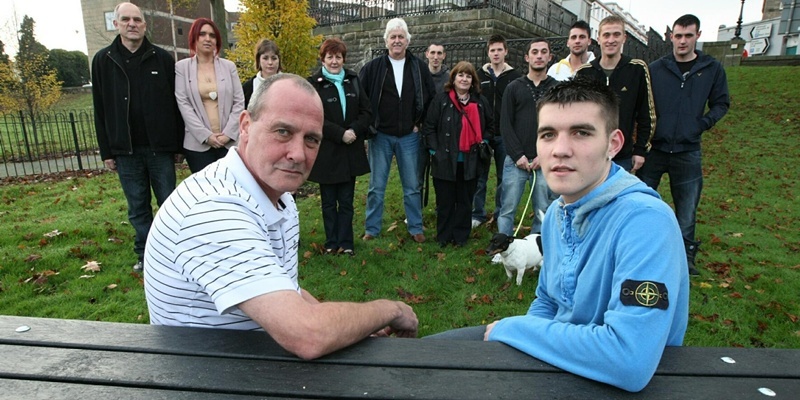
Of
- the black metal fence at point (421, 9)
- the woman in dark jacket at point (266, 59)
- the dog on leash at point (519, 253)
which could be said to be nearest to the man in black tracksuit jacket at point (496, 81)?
the dog on leash at point (519, 253)

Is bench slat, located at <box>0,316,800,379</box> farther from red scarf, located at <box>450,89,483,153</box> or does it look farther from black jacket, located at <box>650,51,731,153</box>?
red scarf, located at <box>450,89,483,153</box>

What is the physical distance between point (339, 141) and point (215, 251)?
3.92 metres

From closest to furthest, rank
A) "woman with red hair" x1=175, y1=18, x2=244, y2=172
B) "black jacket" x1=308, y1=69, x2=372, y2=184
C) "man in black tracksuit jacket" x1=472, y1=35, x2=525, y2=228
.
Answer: "woman with red hair" x1=175, y1=18, x2=244, y2=172
"black jacket" x1=308, y1=69, x2=372, y2=184
"man in black tracksuit jacket" x1=472, y1=35, x2=525, y2=228

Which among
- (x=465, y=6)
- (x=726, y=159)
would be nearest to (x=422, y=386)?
(x=726, y=159)

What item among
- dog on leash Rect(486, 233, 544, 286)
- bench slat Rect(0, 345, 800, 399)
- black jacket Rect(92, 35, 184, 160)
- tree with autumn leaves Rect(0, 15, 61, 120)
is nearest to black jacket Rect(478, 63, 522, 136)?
dog on leash Rect(486, 233, 544, 286)

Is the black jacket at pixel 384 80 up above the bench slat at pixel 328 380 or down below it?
above

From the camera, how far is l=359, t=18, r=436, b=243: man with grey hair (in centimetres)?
567

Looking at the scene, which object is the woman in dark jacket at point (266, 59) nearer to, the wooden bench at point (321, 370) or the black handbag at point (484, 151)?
the black handbag at point (484, 151)

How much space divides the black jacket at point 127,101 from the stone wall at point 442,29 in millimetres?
10227

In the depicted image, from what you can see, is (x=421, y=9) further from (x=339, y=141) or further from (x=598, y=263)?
(x=598, y=263)

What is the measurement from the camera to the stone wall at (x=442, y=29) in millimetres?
14914

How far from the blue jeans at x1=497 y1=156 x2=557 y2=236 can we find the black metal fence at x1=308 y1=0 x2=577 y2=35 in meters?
11.5

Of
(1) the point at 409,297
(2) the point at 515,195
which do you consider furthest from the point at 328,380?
(2) the point at 515,195

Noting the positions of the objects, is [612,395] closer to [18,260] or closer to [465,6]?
[18,260]
